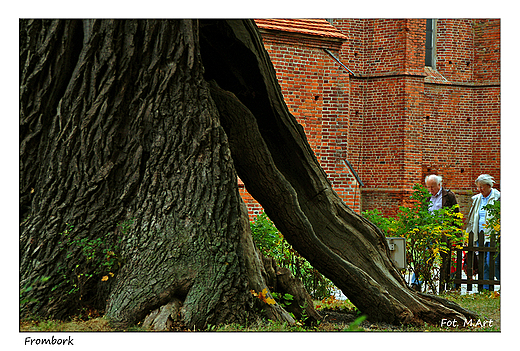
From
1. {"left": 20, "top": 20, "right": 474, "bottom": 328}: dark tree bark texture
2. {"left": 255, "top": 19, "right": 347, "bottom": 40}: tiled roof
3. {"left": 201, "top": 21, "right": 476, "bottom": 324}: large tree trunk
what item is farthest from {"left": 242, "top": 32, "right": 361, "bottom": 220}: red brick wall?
{"left": 20, "top": 20, "right": 474, "bottom": 328}: dark tree bark texture

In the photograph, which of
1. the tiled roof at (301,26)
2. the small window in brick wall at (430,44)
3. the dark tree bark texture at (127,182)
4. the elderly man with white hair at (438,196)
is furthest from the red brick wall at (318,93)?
the small window in brick wall at (430,44)

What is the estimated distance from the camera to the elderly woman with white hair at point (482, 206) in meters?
7.63

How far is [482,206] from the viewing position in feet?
25.4

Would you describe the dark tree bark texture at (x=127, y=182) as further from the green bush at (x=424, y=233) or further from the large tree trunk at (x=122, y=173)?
the green bush at (x=424, y=233)

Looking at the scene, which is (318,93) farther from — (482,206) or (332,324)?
(332,324)

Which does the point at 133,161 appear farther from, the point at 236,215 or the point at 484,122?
the point at 484,122

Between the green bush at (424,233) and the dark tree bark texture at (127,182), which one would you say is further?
the green bush at (424,233)

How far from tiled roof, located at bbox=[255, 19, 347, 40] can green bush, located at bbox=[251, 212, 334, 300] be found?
241 inches

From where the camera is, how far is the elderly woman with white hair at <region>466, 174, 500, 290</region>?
7.63 meters

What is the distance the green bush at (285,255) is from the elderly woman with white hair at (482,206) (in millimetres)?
2980

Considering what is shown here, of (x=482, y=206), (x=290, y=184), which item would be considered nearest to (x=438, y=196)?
(x=482, y=206)

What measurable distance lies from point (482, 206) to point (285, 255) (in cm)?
365

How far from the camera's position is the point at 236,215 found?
3.77 metres

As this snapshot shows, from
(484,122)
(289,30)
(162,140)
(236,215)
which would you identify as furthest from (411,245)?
(484,122)
